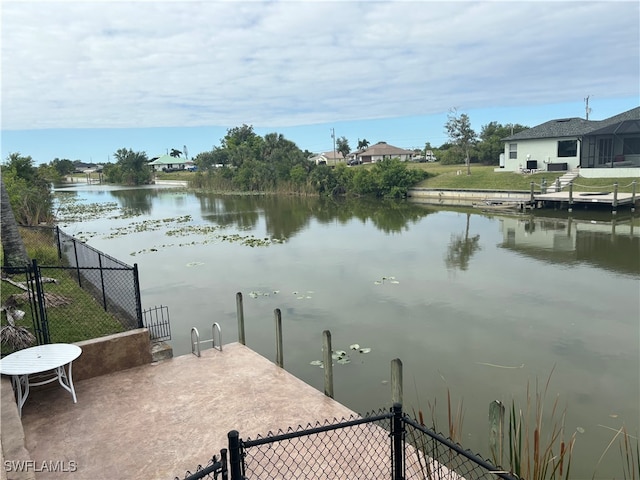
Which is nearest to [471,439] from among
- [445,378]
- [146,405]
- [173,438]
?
[445,378]

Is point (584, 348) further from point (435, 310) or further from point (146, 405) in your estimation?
point (146, 405)

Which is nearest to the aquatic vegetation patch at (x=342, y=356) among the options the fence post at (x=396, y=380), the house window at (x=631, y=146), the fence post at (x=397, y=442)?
the fence post at (x=396, y=380)

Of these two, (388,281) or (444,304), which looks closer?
(444,304)

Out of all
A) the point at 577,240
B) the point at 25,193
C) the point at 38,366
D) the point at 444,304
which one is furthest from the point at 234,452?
the point at 25,193

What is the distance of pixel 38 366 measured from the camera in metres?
6.20

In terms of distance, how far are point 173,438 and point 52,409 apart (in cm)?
199

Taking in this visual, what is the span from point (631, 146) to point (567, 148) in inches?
169

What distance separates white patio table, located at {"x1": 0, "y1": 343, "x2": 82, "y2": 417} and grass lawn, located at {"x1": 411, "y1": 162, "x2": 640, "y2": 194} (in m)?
32.3

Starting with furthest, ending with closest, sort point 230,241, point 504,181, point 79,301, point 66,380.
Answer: point 504,181, point 230,241, point 79,301, point 66,380

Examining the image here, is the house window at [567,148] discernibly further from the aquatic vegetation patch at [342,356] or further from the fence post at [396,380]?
the fence post at [396,380]

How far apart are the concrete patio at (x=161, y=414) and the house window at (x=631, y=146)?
38351 millimetres

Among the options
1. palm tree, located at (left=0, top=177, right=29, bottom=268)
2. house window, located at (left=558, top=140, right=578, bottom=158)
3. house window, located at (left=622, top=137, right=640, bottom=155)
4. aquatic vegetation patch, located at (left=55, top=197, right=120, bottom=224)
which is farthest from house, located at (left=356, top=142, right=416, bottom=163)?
palm tree, located at (left=0, top=177, right=29, bottom=268)

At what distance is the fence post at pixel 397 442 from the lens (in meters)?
3.69

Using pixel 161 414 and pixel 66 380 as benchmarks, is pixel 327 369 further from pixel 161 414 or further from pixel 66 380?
pixel 66 380
